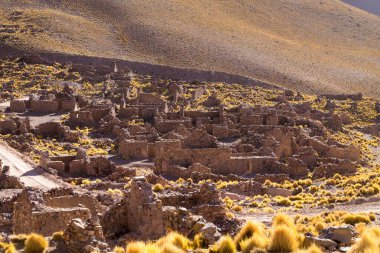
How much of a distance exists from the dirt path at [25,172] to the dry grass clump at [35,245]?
12872mm

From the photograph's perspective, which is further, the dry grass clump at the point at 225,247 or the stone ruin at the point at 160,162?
the stone ruin at the point at 160,162

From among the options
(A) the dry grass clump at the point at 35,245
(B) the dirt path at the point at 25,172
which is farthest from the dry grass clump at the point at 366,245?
(B) the dirt path at the point at 25,172

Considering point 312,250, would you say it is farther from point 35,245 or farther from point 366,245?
point 35,245

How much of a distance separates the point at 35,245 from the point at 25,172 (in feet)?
61.3

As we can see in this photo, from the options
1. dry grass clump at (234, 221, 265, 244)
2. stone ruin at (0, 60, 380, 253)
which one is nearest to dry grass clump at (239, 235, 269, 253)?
dry grass clump at (234, 221, 265, 244)

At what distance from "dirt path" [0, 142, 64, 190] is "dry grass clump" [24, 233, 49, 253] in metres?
12.9

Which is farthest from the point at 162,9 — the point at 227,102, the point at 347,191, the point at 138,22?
the point at 347,191

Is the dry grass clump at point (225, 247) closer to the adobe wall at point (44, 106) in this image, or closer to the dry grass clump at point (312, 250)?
the dry grass clump at point (312, 250)

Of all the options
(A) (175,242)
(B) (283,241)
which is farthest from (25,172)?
(B) (283,241)

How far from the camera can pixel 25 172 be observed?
30.0 m

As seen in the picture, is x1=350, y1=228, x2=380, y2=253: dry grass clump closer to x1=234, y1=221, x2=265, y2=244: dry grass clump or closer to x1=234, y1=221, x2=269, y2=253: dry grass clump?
x1=234, y1=221, x2=269, y2=253: dry grass clump

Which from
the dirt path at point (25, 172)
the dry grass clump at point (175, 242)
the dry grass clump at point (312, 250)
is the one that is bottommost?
the dirt path at point (25, 172)

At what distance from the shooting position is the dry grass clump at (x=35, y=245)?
1186 centimetres

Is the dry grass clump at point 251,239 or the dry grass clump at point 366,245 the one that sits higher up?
the dry grass clump at point 366,245
